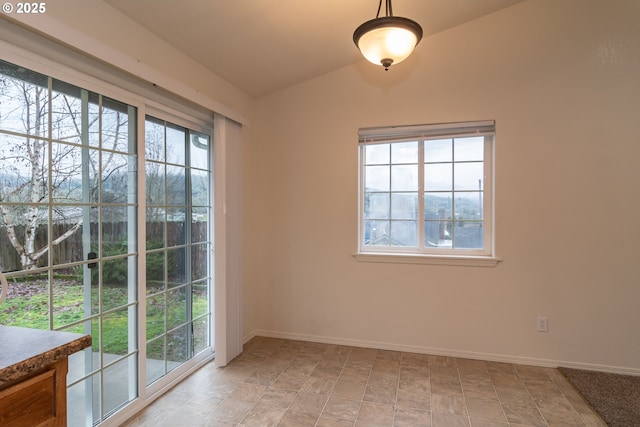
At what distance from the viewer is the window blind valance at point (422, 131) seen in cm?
305

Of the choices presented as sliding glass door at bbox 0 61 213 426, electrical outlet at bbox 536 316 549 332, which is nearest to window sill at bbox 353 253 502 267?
electrical outlet at bbox 536 316 549 332

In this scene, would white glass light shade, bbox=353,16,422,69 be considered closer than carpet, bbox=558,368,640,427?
Yes

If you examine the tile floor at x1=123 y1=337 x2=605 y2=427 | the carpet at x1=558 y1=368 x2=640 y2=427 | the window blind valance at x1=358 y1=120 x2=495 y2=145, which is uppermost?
the window blind valance at x1=358 y1=120 x2=495 y2=145

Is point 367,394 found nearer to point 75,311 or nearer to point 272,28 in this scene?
point 75,311

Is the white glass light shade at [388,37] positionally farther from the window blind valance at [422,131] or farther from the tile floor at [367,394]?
the tile floor at [367,394]

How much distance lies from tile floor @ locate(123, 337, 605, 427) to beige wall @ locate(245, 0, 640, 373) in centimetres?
33

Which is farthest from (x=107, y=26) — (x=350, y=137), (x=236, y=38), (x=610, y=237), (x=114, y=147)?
(x=610, y=237)

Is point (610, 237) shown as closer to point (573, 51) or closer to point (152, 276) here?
point (573, 51)

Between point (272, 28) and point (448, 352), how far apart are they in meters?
3.14

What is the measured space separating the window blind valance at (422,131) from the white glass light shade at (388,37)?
4.14 feet

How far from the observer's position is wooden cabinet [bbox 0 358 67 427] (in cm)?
86

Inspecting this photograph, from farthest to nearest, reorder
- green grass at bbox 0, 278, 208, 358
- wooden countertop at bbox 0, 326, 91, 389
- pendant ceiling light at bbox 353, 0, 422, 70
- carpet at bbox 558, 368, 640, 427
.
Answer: carpet at bbox 558, 368, 640, 427, pendant ceiling light at bbox 353, 0, 422, 70, green grass at bbox 0, 278, 208, 358, wooden countertop at bbox 0, 326, 91, 389

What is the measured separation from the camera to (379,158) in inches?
135

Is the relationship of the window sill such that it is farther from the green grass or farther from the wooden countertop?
the wooden countertop
